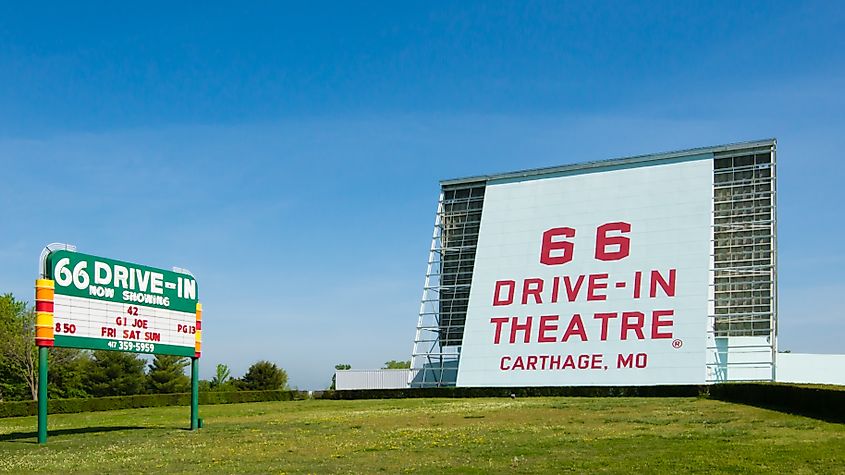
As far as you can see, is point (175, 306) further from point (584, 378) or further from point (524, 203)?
point (524, 203)

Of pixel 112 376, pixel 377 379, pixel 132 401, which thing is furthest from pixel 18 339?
pixel 377 379

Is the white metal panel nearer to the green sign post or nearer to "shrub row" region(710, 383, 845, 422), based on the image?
"shrub row" region(710, 383, 845, 422)

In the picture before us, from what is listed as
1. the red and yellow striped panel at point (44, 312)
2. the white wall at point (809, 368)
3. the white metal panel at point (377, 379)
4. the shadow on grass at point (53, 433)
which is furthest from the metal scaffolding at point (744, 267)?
the red and yellow striped panel at point (44, 312)

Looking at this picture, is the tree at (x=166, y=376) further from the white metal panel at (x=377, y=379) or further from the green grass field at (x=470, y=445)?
the green grass field at (x=470, y=445)

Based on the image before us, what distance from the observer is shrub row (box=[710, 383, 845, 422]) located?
28.1 meters

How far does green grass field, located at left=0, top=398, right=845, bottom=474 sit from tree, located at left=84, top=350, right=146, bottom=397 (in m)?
56.9

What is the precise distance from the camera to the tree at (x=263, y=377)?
3538 inches

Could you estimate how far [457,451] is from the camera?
22672 millimetres

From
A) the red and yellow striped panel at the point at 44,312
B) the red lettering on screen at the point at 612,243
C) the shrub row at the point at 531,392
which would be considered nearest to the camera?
the red and yellow striped panel at the point at 44,312

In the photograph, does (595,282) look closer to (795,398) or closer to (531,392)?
(531,392)

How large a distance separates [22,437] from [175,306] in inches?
262

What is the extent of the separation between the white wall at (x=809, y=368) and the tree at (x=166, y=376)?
6007cm

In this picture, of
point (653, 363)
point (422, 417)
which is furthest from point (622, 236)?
point (422, 417)

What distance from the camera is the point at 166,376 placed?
96.3 meters
